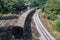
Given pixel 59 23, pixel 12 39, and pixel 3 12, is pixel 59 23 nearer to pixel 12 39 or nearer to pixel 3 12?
pixel 12 39

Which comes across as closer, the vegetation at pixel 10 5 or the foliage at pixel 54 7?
the foliage at pixel 54 7

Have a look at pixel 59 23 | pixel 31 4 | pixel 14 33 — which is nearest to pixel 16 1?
pixel 31 4

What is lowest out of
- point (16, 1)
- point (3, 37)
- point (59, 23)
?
point (3, 37)

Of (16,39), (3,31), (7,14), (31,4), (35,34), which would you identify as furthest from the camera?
(31,4)

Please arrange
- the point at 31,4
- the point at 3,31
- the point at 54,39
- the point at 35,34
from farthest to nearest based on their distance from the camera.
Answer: the point at 31,4, the point at 3,31, the point at 35,34, the point at 54,39

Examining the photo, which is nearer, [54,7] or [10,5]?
[54,7]

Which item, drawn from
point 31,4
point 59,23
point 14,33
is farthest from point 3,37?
point 31,4

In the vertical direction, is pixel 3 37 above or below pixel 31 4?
below

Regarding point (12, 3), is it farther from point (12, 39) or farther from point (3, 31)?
point (12, 39)

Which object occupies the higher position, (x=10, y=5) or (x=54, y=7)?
(x=54, y=7)

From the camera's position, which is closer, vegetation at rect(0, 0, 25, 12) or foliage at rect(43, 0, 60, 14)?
foliage at rect(43, 0, 60, 14)

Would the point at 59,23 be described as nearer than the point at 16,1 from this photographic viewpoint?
Yes
